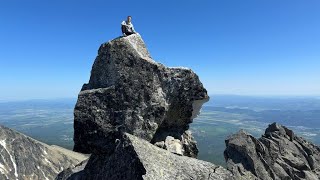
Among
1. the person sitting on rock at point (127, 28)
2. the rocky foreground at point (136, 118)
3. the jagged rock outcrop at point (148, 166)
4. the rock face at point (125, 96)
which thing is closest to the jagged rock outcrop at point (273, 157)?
the rocky foreground at point (136, 118)

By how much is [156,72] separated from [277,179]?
42160 millimetres

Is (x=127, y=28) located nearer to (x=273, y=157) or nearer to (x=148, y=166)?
(x=148, y=166)

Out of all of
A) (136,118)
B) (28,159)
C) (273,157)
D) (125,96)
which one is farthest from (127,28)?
(28,159)

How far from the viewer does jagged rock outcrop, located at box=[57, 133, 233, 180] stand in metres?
18.8

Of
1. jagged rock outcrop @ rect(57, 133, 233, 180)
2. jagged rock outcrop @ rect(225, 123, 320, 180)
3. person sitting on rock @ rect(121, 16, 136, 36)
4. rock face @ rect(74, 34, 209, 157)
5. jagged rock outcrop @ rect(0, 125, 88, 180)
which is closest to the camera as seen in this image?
jagged rock outcrop @ rect(57, 133, 233, 180)

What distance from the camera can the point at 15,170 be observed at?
130 metres

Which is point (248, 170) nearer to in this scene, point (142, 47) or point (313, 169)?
point (313, 169)

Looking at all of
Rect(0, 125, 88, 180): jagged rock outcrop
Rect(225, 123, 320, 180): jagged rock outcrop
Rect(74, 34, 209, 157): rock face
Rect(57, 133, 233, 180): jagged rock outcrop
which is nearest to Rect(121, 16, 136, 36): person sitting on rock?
Rect(74, 34, 209, 157): rock face

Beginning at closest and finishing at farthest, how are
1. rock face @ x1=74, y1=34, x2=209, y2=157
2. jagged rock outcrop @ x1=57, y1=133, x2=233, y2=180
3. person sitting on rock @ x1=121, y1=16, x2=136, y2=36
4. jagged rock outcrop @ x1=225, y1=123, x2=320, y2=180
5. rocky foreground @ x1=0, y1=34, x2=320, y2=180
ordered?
jagged rock outcrop @ x1=57, y1=133, x2=233, y2=180 → rocky foreground @ x1=0, y1=34, x2=320, y2=180 → rock face @ x1=74, y1=34, x2=209, y2=157 → person sitting on rock @ x1=121, y1=16, x2=136, y2=36 → jagged rock outcrop @ x1=225, y1=123, x2=320, y2=180

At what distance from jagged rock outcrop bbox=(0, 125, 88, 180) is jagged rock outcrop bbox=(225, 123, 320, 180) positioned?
250ft

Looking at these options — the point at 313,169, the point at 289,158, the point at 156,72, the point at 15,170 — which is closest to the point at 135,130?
the point at 156,72

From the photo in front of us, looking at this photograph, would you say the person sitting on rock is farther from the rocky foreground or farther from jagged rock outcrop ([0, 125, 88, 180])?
jagged rock outcrop ([0, 125, 88, 180])

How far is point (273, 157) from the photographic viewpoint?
6481 centimetres

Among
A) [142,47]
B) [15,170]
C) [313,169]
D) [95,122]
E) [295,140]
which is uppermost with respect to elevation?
[142,47]
